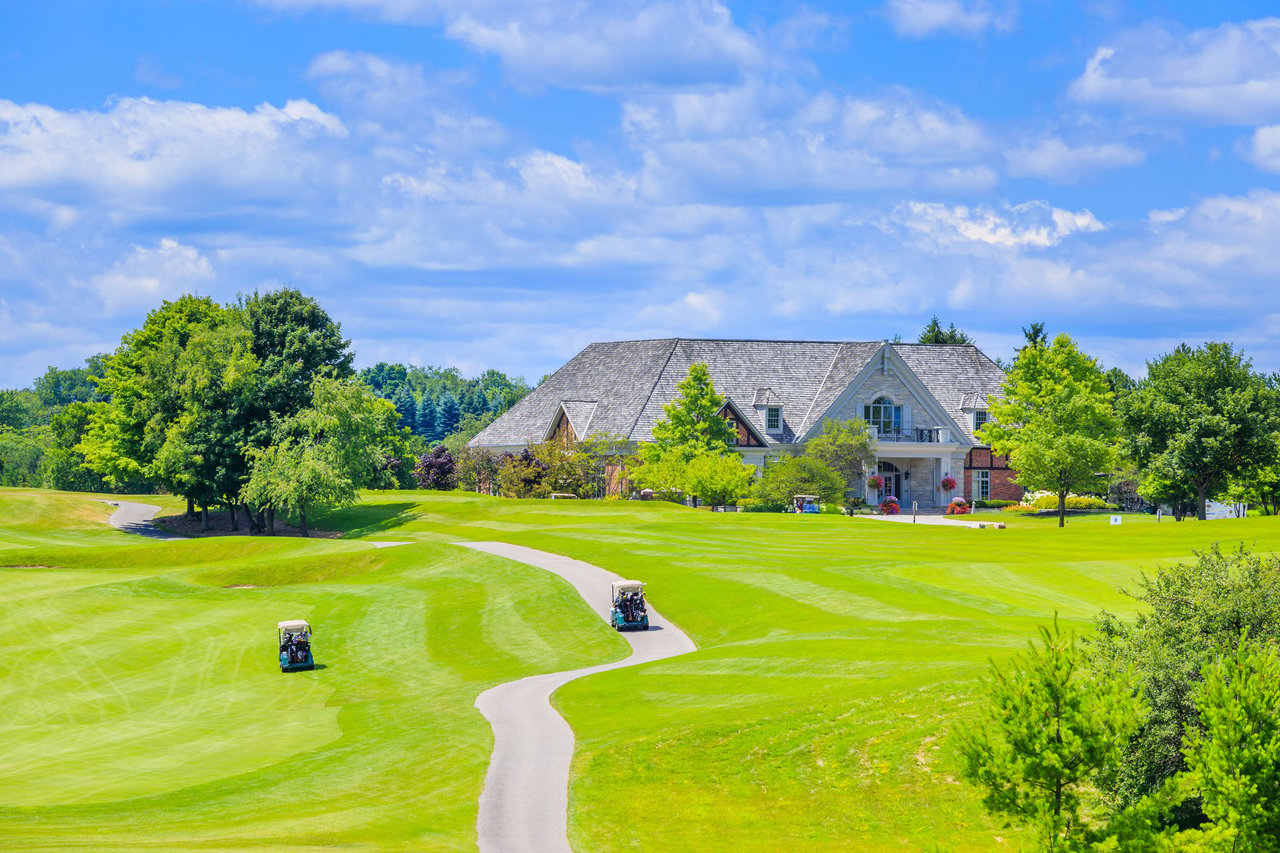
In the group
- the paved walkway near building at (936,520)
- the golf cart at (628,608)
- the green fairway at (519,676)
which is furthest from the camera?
the paved walkway near building at (936,520)

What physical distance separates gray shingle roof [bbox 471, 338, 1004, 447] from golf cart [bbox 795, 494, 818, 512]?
12014 millimetres

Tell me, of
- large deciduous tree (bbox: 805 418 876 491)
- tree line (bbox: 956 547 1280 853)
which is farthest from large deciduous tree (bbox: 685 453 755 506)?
tree line (bbox: 956 547 1280 853)

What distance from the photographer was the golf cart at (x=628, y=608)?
43938 millimetres

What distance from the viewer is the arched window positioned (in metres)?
99.0

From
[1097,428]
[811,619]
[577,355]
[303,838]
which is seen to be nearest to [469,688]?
[811,619]

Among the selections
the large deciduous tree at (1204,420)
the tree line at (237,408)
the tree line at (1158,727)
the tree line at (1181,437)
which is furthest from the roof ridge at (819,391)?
the tree line at (1158,727)

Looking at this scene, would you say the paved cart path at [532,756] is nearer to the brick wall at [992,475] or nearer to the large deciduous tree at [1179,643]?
the large deciduous tree at [1179,643]

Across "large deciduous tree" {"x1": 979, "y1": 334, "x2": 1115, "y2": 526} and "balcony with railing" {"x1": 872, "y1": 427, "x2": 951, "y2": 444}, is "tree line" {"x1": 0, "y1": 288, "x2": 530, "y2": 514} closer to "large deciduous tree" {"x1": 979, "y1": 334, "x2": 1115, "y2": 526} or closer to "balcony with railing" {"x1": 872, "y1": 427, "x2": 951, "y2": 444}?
"balcony with railing" {"x1": 872, "y1": 427, "x2": 951, "y2": 444}

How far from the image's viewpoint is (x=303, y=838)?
20.4m

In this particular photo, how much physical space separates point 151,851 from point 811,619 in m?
25.5

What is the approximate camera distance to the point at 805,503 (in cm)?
8412

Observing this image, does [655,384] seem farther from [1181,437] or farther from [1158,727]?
[1158,727]

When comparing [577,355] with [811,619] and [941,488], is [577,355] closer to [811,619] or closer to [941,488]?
[941,488]

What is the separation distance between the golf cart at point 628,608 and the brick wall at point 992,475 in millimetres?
62800
